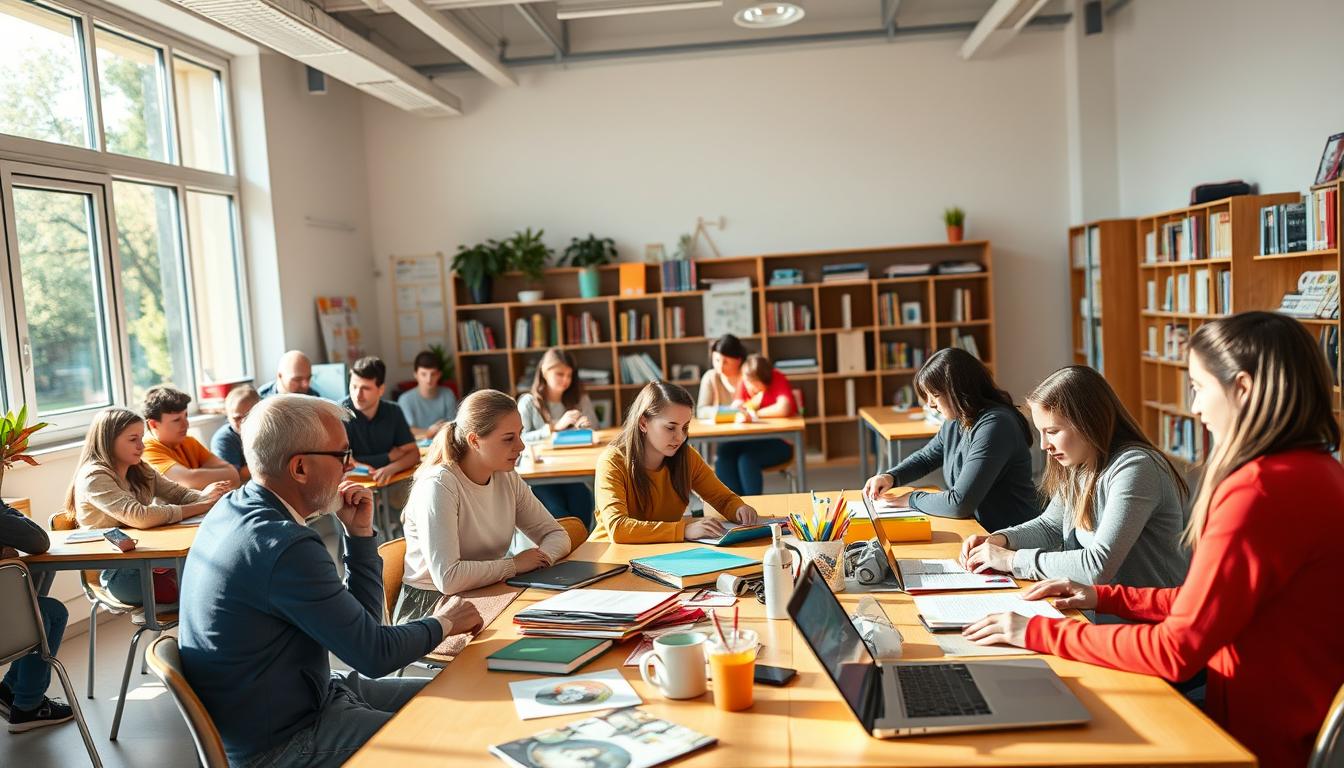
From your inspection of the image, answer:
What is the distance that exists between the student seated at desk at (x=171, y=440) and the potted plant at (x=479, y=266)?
3488mm

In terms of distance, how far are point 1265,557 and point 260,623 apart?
1.85 metres

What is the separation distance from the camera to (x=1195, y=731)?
160 cm

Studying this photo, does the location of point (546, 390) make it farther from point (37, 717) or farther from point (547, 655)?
point (547, 655)

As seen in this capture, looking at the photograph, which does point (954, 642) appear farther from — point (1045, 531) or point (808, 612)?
point (1045, 531)

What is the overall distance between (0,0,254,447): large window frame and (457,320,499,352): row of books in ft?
5.64

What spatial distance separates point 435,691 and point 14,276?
4388 mm

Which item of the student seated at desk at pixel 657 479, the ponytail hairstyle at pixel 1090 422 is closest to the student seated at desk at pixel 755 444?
the student seated at desk at pixel 657 479

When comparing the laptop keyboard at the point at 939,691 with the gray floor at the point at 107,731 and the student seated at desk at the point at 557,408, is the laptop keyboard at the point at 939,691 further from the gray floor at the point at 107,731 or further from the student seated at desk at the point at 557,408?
the student seated at desk at the point at 557,408

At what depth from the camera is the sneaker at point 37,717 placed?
3.82 meters

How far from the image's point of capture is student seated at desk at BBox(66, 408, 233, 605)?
12.7 feet

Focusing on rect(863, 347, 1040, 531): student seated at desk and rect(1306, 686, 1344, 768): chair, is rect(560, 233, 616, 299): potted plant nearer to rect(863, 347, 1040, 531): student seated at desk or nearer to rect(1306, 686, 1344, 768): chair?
rect(863, 347, 1040, 531): student seated at desk

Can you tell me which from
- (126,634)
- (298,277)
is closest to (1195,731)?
(126,634)

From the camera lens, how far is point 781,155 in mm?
8305

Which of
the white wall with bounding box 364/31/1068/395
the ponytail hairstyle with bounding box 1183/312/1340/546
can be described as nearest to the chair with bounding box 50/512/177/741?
the ponytail hairstyle with bounding box 1183/312/1340/546
